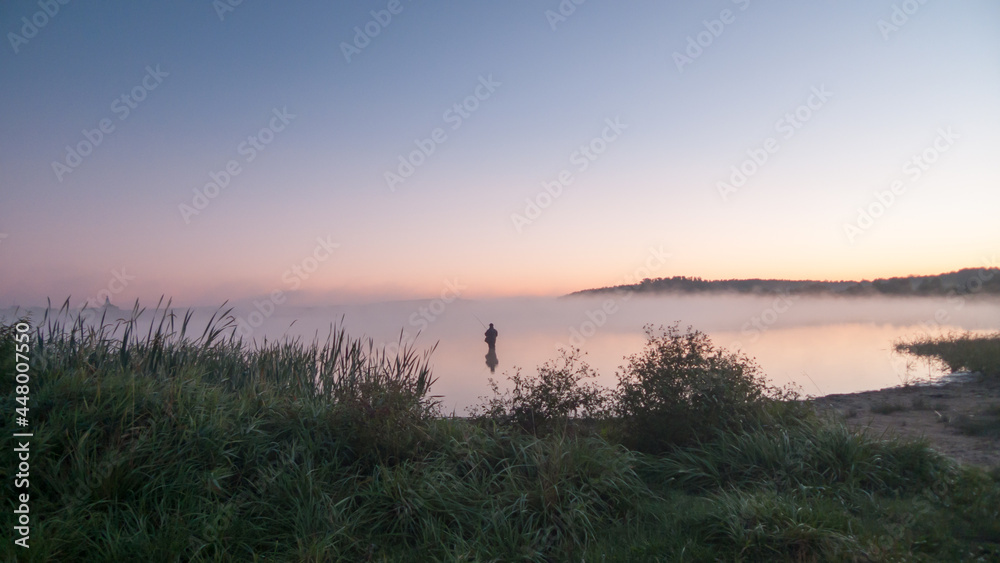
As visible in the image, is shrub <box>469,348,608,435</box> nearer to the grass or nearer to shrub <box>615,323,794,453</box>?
shrub <box>615,323,794,453</box>

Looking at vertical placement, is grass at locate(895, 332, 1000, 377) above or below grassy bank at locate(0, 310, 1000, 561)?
below

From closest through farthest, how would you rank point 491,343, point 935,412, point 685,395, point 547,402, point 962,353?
point 685,395, point 547,402, point 935,412, point 962,353, point 491,343

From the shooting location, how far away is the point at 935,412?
9.70 meters

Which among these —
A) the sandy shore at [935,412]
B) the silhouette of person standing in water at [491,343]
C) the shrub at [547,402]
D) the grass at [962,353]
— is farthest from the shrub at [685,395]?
the silhouette of person standing in water at [491,343]

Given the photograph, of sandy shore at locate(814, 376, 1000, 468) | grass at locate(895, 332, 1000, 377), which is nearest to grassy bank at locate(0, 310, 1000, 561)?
sandy shore at locate(814, 376, 1000, 468)

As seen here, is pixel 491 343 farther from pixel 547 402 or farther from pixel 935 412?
pixel 547 402

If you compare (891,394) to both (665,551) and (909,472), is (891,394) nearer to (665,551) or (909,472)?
(909,472)

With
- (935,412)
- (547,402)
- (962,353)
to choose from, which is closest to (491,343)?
(962,353)

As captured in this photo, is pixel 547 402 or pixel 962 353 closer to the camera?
pixel 547 402

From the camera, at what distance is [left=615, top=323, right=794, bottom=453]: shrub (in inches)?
270

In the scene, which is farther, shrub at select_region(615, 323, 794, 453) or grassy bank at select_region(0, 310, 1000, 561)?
shrub at select_region(615, 323, 794, 453)

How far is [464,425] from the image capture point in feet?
22.6

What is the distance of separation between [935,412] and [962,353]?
428 inches

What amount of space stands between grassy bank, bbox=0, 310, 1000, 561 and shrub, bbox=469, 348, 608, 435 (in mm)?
26
